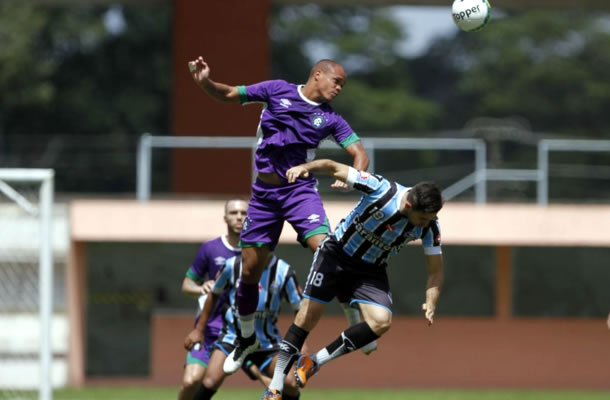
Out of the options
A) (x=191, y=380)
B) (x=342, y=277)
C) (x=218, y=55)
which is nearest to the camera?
(x=342, y=277)

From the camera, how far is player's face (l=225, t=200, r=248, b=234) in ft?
32.9

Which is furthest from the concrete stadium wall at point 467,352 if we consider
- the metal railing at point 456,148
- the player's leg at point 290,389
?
the player's leg at point 290,389

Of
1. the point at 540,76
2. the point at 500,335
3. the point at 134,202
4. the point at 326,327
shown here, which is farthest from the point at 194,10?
the point at 540,76

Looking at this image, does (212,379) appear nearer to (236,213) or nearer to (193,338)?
(193,338)

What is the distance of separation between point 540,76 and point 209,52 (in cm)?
1890

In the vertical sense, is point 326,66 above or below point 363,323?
above

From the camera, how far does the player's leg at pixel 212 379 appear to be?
9938 millimetres

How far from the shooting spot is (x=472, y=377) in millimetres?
20953

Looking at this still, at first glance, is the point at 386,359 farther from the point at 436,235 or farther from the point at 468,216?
the point at 436,235

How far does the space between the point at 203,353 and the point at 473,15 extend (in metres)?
3.86

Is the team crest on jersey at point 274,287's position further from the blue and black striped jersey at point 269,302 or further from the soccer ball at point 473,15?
the soccer ball at point 473,15

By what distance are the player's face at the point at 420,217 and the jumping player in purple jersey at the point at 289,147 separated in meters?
0.81

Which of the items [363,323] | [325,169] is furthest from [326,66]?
[363,323]

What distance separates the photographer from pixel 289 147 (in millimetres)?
9086
